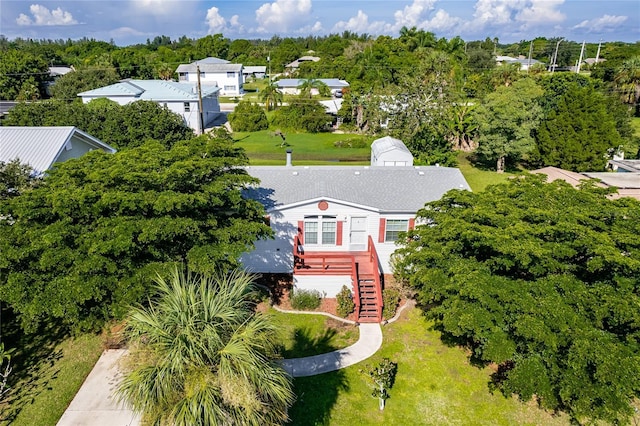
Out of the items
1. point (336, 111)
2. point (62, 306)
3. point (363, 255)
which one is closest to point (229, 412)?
point (62, 306)

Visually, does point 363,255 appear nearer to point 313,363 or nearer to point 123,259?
point 313,363

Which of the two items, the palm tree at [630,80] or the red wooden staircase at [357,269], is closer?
the red wooden staircase at [357,269]

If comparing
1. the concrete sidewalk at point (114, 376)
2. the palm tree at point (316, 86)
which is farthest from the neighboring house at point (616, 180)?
the palm tree at point (316, 86)

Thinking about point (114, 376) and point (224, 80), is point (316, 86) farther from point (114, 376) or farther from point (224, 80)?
point (114, 376)

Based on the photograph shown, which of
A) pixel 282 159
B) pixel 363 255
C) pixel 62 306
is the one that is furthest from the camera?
pixel 282 159

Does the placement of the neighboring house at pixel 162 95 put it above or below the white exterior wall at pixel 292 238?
above

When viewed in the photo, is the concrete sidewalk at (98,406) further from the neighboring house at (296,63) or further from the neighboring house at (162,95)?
the neighboring house at (296,63)

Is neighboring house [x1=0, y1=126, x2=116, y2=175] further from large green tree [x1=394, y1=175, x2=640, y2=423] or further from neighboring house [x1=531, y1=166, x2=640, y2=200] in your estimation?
neighboring house [x1=531, y1=166, x2=640, y2=200]
